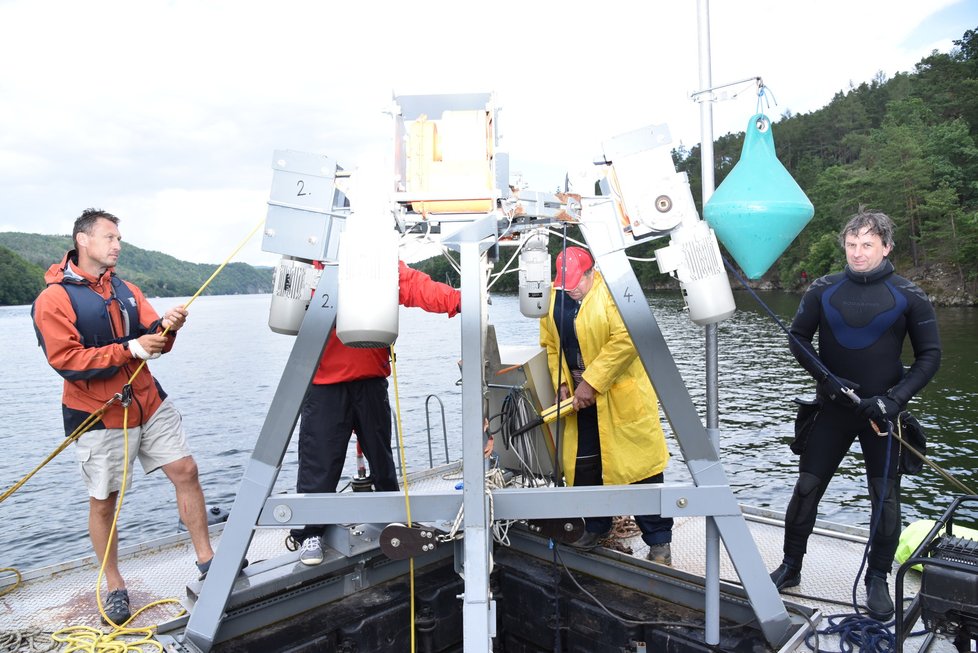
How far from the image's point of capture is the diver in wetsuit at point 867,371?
3566 millimetres

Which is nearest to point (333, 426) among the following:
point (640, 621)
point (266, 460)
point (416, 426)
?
point (266, 460)

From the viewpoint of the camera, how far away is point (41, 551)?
32.2 ft

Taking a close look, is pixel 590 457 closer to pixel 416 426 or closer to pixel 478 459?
pixel 478 459

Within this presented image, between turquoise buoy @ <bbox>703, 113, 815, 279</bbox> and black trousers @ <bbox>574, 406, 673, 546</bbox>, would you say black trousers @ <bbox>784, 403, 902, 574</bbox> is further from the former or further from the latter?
turquoise buoy @ <bbox>703, 113, 815, 279</bbox>

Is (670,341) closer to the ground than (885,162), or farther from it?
closer to the ground

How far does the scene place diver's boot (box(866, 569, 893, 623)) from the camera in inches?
134

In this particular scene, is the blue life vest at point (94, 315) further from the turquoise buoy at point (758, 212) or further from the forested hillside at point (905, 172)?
the forested hillside at point (905, 172)

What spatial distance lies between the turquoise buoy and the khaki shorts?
9.74 feet

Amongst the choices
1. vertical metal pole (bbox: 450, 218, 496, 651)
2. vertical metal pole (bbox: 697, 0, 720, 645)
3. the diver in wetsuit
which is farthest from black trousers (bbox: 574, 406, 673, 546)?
vertical metal pole (bbox: 450, 218, 496, 651)

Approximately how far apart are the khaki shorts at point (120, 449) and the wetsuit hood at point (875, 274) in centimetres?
368

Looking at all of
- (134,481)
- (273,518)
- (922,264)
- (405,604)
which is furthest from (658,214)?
(922,264)

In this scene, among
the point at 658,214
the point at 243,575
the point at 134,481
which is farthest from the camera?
the point at 134,481

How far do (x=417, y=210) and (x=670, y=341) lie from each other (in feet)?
84.4

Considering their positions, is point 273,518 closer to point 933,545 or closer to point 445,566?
point 445,566
